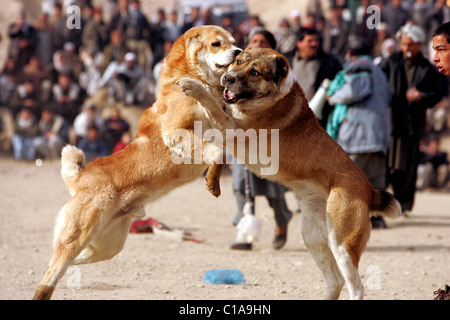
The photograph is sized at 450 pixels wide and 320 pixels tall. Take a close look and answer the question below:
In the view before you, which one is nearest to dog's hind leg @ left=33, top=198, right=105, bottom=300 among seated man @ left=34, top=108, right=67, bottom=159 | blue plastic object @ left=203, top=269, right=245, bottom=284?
blue plastic object @ left=203, top=269, right=245, bottom=284

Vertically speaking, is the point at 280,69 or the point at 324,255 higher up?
the point at 280,69

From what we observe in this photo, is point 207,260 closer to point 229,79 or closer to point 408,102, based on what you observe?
point 229,79

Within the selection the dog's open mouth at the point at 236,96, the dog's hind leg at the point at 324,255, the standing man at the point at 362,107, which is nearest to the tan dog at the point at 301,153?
the dog's open mouth at the point at 236,96

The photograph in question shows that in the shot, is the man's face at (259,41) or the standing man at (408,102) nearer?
the man's face at (259,41)

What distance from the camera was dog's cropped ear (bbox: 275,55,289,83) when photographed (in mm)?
4871

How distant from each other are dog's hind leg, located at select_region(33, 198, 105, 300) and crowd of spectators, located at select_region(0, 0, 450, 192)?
372 inches

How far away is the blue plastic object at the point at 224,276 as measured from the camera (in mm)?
6250

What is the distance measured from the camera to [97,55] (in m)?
16.0

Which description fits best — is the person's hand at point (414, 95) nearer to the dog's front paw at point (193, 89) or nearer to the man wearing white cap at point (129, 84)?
the dog's front paw at point (193, 89)

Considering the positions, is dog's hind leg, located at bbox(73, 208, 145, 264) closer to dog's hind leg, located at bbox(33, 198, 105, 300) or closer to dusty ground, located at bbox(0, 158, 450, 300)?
dog's hind leg, located at bbox(33, 198, 105, 300)

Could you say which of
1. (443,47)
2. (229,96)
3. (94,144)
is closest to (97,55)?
(94,144)

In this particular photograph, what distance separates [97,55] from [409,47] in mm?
9497

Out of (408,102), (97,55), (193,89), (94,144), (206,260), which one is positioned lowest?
(94,144)

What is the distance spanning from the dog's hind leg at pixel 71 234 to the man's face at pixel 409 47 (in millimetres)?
5568
